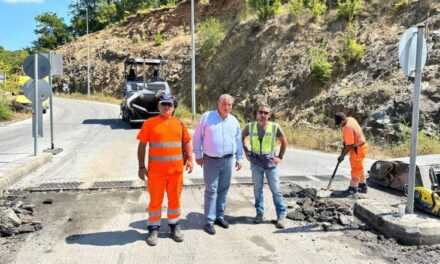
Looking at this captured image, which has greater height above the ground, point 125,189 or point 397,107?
point 397,107

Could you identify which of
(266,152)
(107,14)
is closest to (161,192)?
(266,152)

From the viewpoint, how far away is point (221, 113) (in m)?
5.81

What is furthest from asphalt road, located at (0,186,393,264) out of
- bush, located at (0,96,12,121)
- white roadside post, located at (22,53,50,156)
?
bush, located at (0,96,12,121)

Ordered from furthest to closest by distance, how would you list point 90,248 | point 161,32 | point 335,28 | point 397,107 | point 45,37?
point 45,37
point 161,32
point 335,28
point 397,107
point 90,248

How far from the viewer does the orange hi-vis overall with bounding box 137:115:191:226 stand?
5305 mm

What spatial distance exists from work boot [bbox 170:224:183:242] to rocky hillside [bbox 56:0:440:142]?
37.8 ft

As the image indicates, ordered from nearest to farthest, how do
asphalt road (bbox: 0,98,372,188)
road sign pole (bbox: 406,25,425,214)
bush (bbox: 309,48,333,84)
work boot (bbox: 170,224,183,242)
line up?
work boot (bbox: 170,224,183,242) < road sign pole (bbox: 406,25,425,214) < asphalt road (bbox: 0,98,372,188) < bush (bbox: 309,48,333,84)

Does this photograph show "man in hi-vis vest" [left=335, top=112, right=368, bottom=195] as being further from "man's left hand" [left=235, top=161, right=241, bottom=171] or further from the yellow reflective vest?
"man's left hand" [left=235, top=161, right=241, bottom=171]

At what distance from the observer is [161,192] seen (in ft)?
17.6

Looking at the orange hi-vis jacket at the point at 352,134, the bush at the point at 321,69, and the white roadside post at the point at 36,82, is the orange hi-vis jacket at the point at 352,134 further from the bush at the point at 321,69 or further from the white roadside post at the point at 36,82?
the bush at the point at 321,69

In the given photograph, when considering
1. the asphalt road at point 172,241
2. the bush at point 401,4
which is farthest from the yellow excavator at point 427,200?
the bush at point 401,4

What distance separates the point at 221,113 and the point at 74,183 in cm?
437

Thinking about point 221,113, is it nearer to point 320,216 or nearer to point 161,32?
point 320,216

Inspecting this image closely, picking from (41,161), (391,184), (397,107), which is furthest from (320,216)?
(397,107)
